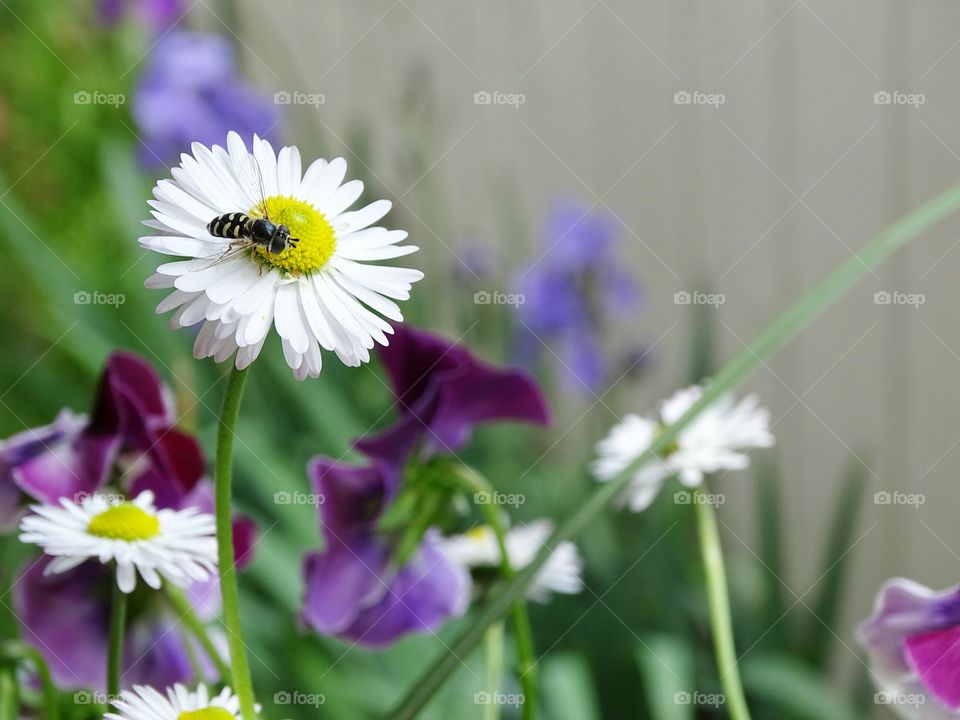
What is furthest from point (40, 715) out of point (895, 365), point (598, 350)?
point (895, 365)

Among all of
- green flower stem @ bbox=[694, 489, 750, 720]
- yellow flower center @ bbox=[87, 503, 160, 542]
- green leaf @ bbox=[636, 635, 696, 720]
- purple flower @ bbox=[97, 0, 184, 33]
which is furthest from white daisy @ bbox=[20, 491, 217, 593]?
purple flower @ bbox=[97, 0, 184, 33]

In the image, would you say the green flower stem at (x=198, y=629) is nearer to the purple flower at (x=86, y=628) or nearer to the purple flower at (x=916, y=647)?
the purple flower at (x=86, y=628)

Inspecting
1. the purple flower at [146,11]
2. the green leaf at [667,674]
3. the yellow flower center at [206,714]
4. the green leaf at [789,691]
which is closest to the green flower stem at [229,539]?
the yellow flower center at [206,714]

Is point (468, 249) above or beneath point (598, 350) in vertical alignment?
above

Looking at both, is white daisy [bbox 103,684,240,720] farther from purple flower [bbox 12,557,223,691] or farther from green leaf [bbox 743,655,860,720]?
green leaf [bbox 743,655,860,720]

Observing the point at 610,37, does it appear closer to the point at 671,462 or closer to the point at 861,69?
the point at 861,69

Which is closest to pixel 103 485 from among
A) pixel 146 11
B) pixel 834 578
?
pixel 834 578

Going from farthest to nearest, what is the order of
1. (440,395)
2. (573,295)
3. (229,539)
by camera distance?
(573,295) < (440,395) < (229,539)

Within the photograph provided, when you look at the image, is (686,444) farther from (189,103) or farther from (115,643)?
(189,103)
